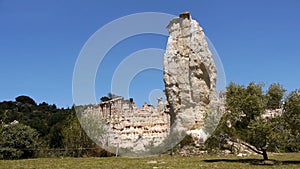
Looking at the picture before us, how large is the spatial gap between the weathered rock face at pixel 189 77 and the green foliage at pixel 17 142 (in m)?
14.8

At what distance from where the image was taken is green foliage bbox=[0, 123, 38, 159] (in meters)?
29.2

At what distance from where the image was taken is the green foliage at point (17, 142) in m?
29.2

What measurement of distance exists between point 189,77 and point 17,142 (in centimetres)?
1865

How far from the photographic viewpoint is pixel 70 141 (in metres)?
→ 37.0

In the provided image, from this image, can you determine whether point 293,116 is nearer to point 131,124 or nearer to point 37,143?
point 37,143

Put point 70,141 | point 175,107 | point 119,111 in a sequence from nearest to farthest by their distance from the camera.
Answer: point 175,107 < point 70,141 < point 119,111

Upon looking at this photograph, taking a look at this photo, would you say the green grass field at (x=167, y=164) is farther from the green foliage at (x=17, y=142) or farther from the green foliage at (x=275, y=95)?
the green foliage at (x=17, y=142)

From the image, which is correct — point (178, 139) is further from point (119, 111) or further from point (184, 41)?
point (119, 111)

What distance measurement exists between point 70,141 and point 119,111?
10203mm

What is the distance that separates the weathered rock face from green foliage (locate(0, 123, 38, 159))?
14.8m

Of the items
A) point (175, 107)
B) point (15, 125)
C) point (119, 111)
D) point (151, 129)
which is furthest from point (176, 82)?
point (15, 125)

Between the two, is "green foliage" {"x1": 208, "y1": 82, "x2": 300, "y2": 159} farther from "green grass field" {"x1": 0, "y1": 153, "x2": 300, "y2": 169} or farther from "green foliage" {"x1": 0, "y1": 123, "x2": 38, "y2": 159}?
"green foliage" {"x1": 0, "y1": 123, "x2": 38, "y2": 159}

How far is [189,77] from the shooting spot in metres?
33.7

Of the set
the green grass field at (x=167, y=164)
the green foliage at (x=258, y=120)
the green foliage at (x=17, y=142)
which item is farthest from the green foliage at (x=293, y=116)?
the green foliage at (x=17, y=142)
